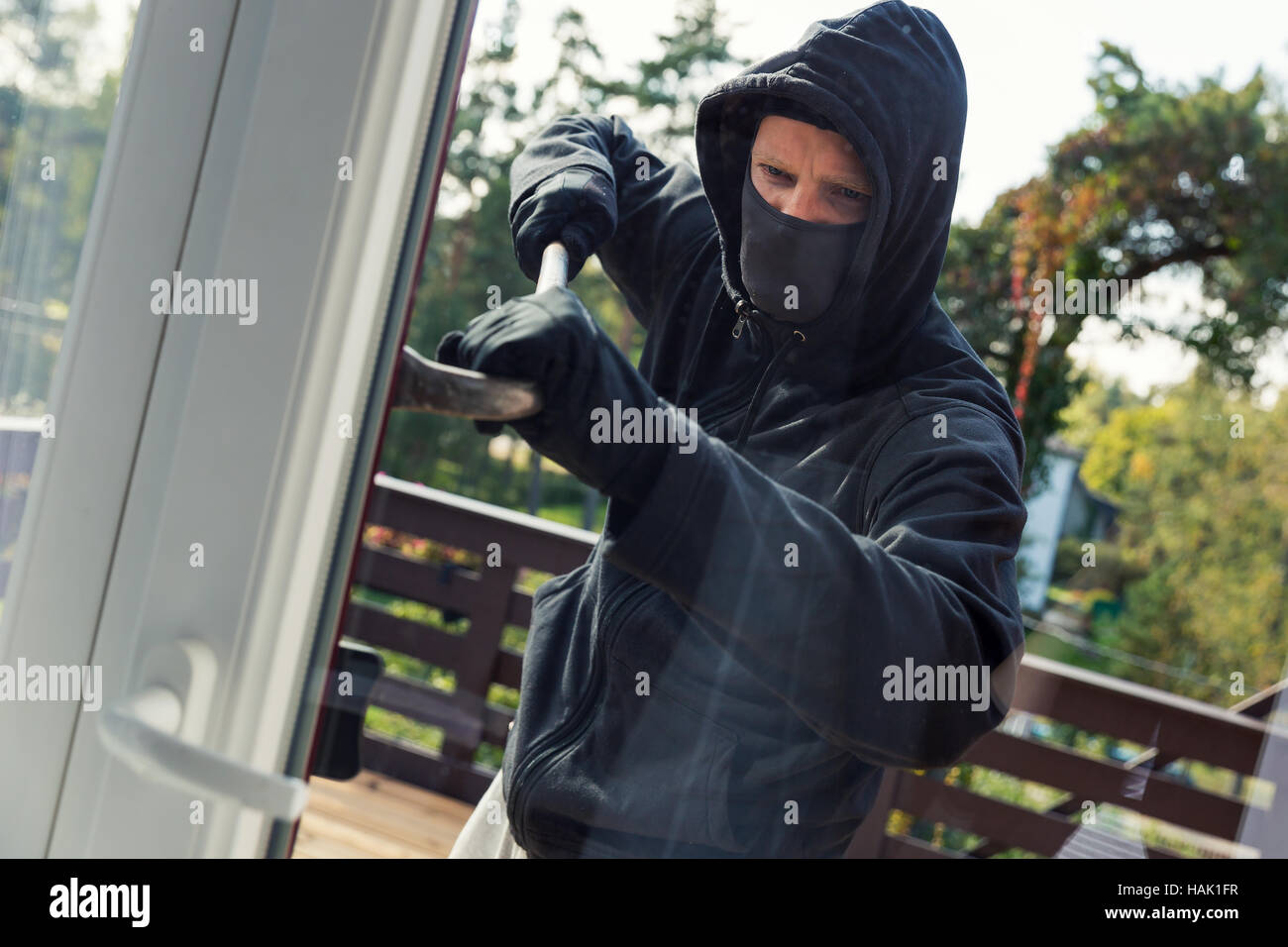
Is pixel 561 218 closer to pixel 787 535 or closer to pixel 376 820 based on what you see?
pixel 787 535

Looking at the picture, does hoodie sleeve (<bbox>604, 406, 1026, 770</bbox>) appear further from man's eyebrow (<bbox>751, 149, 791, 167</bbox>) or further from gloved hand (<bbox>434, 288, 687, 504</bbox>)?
man's eyebrow (<bbox>751, 149, 791, 167</bbox>)

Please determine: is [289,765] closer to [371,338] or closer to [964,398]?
[371,338]

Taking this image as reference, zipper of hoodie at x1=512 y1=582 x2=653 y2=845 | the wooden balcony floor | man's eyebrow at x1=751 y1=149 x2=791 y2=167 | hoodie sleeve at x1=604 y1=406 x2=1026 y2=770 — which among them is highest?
man's eyebrow at x1=751 y1=149 x2=791 y2=167

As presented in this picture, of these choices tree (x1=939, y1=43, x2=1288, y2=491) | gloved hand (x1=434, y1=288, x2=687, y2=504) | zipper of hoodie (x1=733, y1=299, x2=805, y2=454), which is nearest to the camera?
gloved hand (x1=434, y1=288, x2=687, y2=504)

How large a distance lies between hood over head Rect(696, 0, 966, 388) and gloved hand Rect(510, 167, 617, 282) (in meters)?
0.12

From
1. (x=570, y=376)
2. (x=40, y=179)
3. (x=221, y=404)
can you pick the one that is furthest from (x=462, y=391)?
(x=40, y=179)

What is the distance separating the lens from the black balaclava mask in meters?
0.78

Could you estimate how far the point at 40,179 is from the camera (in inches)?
29.4

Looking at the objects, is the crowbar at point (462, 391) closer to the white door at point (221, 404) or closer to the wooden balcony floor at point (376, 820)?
the white door at point (221, 404)

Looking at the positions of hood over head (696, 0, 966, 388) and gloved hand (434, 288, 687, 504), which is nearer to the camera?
gloved hand (434, 288, 687, 504)

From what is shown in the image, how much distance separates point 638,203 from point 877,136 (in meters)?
0.29

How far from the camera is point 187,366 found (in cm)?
63


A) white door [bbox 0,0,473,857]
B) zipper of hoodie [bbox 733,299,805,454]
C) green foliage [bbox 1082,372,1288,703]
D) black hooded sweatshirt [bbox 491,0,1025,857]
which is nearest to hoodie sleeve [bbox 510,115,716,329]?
black hooded sweatshirt [bbox 491,0,1025,857]

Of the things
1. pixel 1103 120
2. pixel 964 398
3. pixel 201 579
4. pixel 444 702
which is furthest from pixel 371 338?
pixel 1103 120
